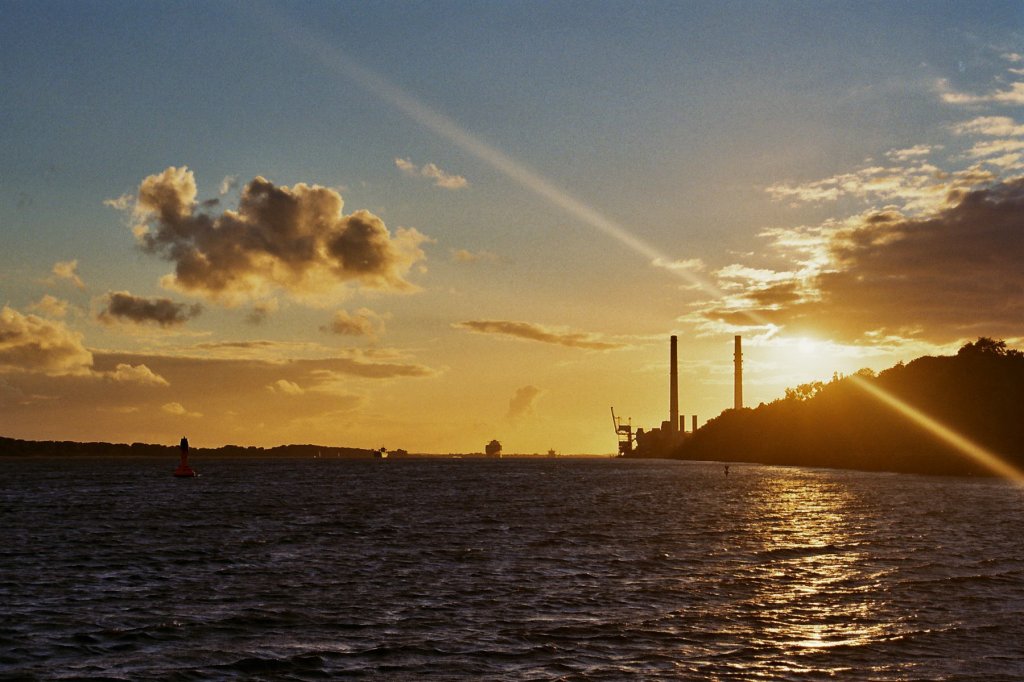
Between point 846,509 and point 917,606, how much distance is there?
54495mm

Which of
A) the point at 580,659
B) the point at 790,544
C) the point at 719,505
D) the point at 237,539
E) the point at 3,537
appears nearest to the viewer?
the point at 580,659

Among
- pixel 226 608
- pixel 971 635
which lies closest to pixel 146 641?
pixel 226 608

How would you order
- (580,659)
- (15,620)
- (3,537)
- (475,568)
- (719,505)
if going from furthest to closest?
(719,505)
(3,537)
(475,568)
(15,620)
(580,659)

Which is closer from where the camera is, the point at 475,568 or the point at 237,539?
the point at 475,568

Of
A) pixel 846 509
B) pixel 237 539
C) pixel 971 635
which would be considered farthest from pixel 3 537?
pixel 846 509

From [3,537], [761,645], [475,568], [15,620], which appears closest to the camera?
[761,645]

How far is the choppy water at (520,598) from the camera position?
86.3 ft

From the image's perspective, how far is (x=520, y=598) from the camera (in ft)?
119

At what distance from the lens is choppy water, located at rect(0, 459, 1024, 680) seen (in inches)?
1036

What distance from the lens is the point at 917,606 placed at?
34.5 metres

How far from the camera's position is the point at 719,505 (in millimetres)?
95688

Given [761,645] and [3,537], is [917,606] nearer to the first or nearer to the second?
[761,645]

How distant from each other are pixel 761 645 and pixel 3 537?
5670 centimetres

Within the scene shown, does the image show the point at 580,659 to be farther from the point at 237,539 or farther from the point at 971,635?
the point at 237,539
